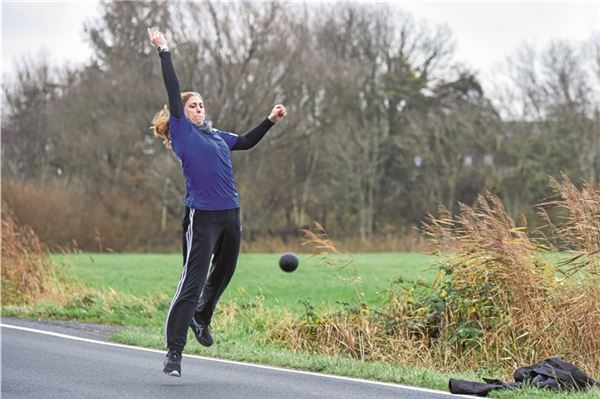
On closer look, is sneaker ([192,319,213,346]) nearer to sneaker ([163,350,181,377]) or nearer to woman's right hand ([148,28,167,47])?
sneaker ([163,350,181,377])

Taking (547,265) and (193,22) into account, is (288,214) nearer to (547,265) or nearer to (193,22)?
(193,22)

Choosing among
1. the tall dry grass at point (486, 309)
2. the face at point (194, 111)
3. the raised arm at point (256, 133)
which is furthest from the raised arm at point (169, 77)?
the tall dry grass at point (486, 309)

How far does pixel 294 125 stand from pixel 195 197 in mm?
39437

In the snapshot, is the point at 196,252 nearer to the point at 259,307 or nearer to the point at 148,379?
the point at 148,379

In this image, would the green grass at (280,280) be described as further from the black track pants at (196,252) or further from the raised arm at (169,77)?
the raised arm at (169,77)

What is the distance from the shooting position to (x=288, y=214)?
50.7 metres

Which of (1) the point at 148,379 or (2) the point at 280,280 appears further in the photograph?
(2) the point at 280,280

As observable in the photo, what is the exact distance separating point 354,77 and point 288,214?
757 cm

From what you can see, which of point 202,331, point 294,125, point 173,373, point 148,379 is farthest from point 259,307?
point 294,125

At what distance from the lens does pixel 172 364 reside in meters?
8.20

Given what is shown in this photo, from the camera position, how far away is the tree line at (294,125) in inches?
1770

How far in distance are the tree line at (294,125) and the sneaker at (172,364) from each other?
34564mm

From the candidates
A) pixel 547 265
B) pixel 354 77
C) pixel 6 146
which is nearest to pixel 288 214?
pixel 354 77

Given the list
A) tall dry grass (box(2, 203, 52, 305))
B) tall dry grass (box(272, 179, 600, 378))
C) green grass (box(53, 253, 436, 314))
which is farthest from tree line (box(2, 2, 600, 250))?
tall dry grass (box(272, 179, 600, 378))
